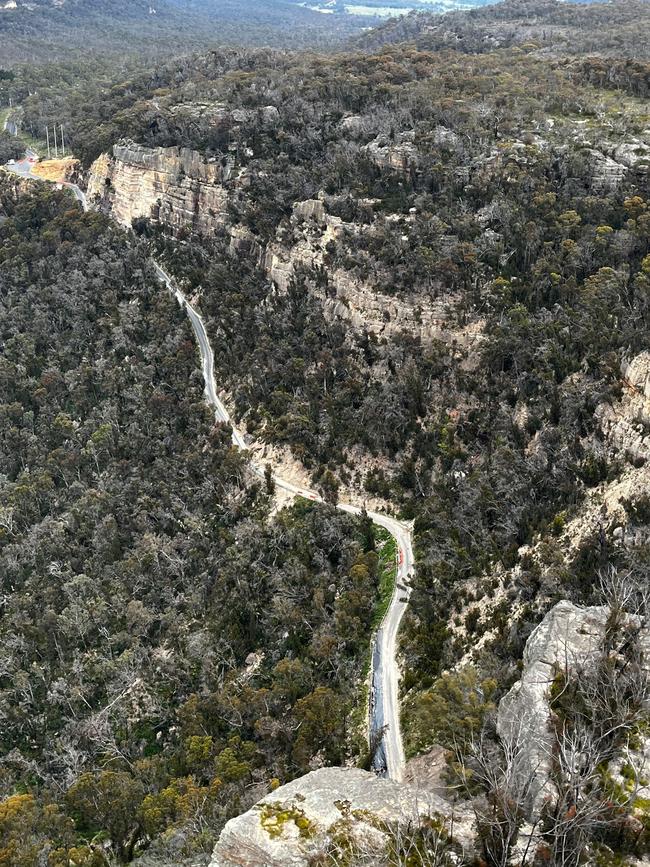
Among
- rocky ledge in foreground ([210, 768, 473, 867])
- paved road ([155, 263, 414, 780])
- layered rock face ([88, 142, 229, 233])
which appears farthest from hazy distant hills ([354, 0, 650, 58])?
rocky ledge in foreground ([210, 768, 473, 867])

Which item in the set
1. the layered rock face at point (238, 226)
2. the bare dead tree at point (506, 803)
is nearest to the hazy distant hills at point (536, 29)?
the layered rock face at point (238, 226)

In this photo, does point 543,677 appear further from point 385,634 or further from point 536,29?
point 536,29

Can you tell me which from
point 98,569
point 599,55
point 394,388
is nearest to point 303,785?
point 98,569

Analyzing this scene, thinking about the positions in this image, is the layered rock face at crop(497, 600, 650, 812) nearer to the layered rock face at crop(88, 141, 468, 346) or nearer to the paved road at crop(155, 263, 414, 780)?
the paved road at crop(155, 263, 414, 780)

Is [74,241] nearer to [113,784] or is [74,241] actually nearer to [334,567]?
[334,567]

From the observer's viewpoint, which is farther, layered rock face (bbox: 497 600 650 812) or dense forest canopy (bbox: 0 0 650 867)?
dense forest canopy (bbox: 0 0 650 867)
